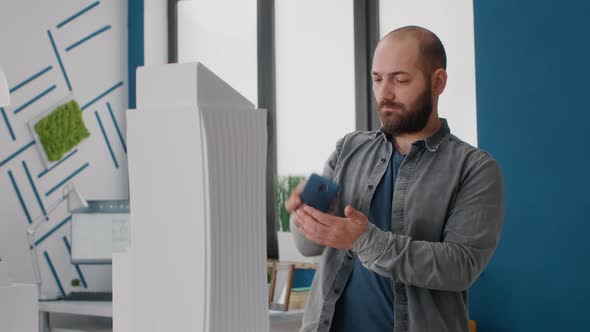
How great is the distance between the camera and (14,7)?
425 centimetres

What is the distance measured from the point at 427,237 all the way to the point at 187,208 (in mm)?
851

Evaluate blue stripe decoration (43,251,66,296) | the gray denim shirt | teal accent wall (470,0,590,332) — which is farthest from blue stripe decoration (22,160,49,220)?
the gray denim shirt

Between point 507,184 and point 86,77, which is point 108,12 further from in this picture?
point 507,184

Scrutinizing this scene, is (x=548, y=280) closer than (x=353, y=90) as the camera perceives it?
Yes

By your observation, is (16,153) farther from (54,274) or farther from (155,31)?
(155,31)

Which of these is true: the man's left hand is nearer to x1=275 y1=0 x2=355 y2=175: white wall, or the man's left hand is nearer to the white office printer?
the white office printer

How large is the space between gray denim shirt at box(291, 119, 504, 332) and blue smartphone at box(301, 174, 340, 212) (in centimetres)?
8

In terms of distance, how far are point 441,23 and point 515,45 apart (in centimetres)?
53

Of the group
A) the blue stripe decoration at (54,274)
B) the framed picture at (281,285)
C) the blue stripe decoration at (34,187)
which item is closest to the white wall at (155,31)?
the blue stripe decoration at (34,187)

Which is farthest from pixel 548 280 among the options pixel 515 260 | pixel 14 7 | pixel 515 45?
pixel 14 7

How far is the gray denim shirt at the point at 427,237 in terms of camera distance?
51.5 inches

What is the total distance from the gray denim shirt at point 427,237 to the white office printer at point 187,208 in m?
0.63

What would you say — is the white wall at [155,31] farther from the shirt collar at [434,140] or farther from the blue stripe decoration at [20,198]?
the shirt collar at [434,140]

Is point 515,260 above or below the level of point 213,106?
below
